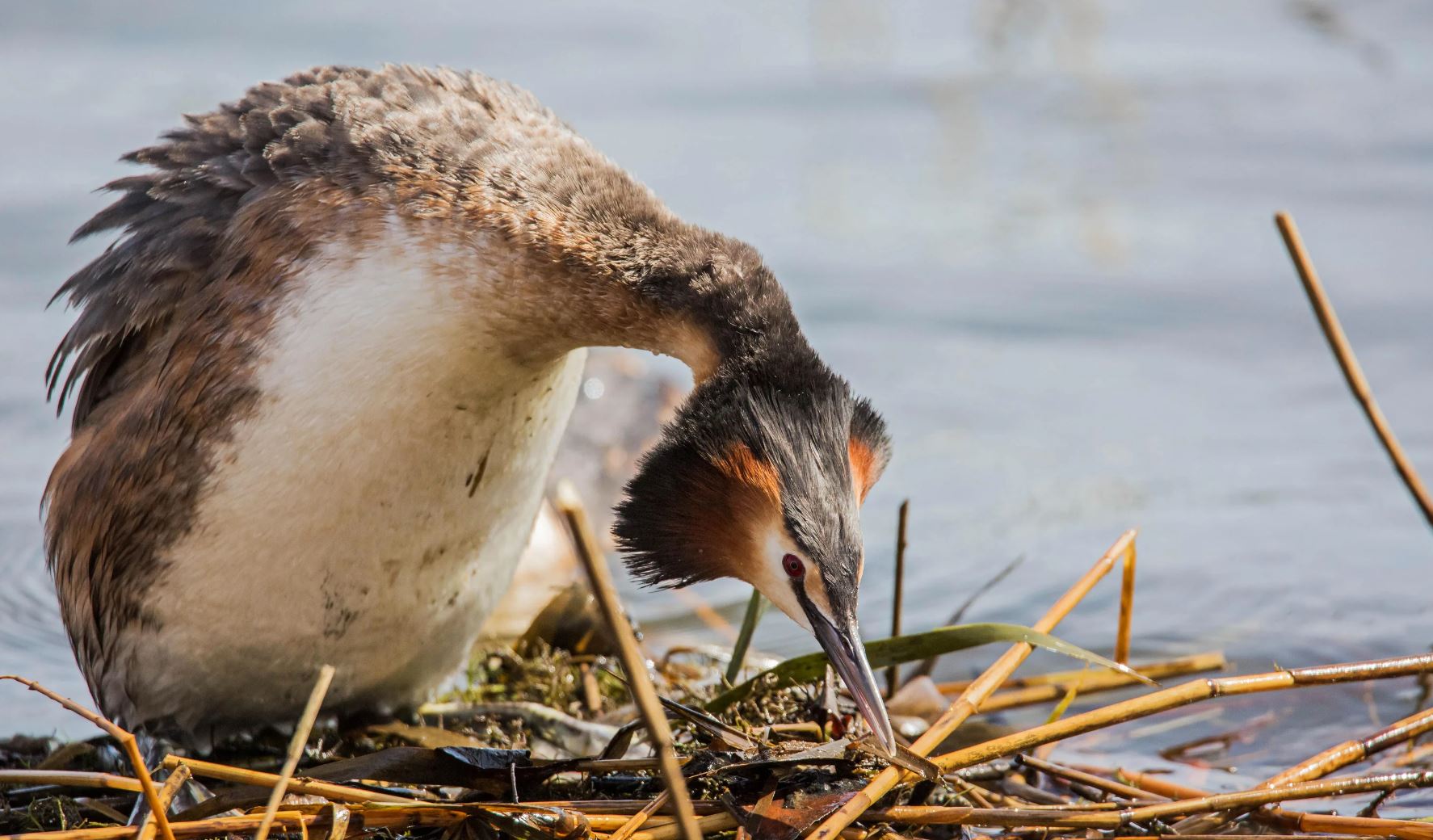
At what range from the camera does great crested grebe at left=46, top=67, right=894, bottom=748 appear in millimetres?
4051

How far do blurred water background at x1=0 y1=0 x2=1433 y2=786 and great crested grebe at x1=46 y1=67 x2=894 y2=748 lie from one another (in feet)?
5.83

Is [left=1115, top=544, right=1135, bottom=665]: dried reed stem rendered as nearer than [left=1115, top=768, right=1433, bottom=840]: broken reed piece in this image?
No

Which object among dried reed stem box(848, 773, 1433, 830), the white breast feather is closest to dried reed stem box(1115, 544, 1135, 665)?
dried reed stem box(848, 773, 1433, 830)

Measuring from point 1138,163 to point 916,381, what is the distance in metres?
3.18

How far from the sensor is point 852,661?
13.1ft

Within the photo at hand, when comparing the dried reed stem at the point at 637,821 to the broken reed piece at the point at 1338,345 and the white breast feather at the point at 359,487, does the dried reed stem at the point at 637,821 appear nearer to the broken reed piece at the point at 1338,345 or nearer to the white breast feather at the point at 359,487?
the white breast feather at the point at 359,487

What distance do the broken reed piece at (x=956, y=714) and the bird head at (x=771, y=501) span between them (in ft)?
0.35

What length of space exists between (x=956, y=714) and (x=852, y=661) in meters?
0.29

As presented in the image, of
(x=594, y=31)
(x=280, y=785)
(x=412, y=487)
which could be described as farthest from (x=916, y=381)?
(x=280, y=785)

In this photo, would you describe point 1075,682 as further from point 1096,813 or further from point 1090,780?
point 1096,813

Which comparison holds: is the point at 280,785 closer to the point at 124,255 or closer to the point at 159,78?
the point at 124,255

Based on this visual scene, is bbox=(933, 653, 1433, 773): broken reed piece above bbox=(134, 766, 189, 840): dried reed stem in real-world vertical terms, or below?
above

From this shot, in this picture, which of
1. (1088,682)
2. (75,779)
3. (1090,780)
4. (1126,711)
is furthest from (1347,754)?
(75,779)

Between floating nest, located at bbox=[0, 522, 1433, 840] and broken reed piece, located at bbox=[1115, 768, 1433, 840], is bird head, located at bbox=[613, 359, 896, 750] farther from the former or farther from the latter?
broken reed piece, located at bbox=[1115, 768, 1433, 840]
